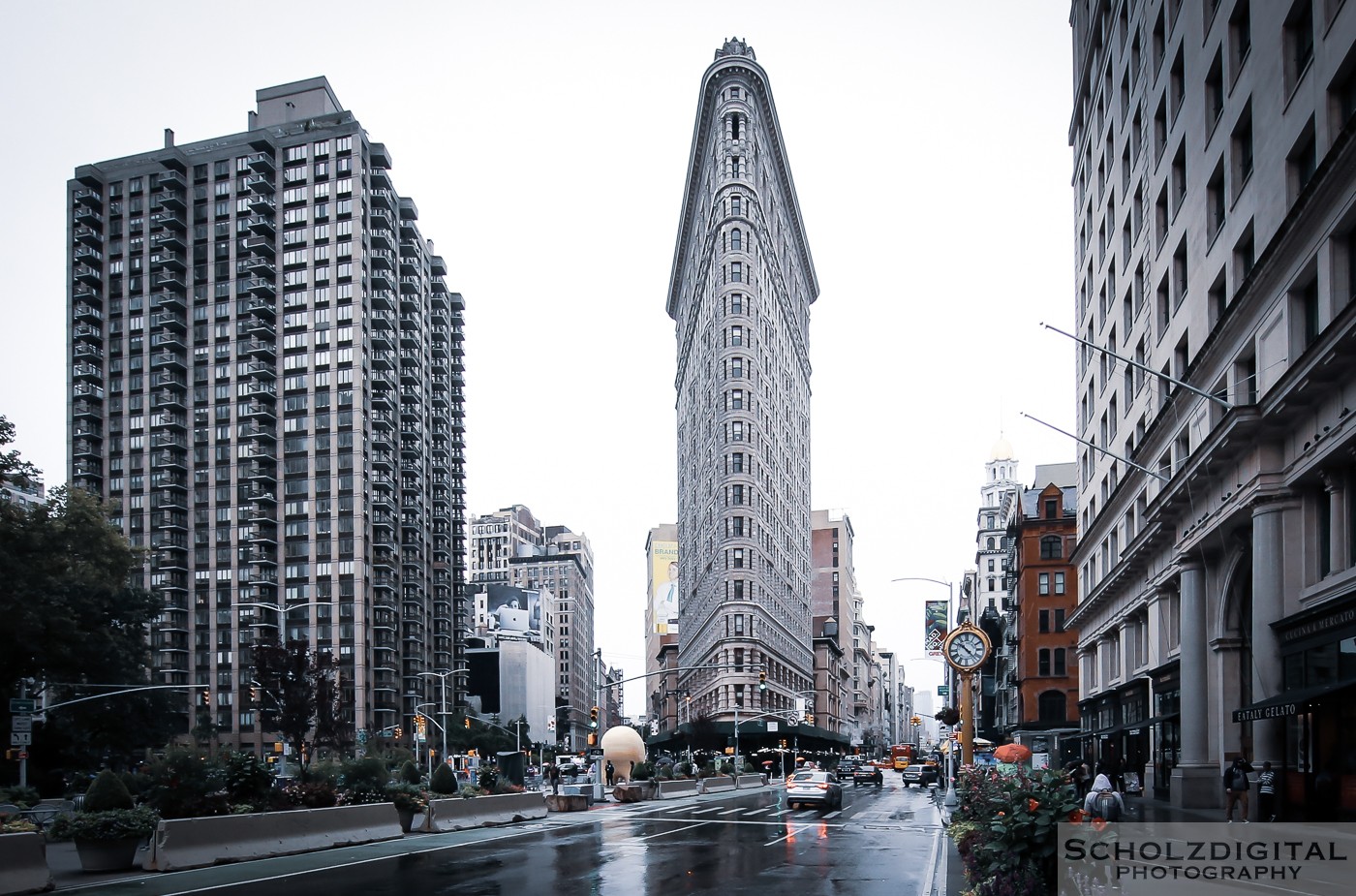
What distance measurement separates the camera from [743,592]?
111 m

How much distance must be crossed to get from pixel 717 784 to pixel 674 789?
11.3 meters

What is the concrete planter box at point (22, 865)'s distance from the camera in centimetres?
1809

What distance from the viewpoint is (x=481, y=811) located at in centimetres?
3481

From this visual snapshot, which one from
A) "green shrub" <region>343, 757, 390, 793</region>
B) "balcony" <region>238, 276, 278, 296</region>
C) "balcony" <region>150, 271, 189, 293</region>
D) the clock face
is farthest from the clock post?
"balcony" <region>150, 271, 189, 293</region>

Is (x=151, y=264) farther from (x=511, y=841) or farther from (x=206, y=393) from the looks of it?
(x=511, y=841)

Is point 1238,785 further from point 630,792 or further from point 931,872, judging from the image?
point 630,792

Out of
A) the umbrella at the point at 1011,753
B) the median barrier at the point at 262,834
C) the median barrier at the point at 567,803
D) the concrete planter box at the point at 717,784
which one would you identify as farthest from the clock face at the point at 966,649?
the concrete planter box at the point at 717,784

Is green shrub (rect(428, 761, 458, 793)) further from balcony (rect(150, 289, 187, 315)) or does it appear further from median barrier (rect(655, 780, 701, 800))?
balcony (rect(150, 289, 187, 315))

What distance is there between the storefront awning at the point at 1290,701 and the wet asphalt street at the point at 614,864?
313 inches

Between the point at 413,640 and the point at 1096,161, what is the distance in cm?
9972

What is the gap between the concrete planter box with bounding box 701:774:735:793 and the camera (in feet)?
215

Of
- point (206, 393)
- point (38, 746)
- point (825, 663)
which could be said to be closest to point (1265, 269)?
point (38, 746)

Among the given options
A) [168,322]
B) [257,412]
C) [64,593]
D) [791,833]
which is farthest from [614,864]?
[168,322]

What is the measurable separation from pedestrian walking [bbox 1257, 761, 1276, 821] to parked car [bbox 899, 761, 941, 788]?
42.8 metres
